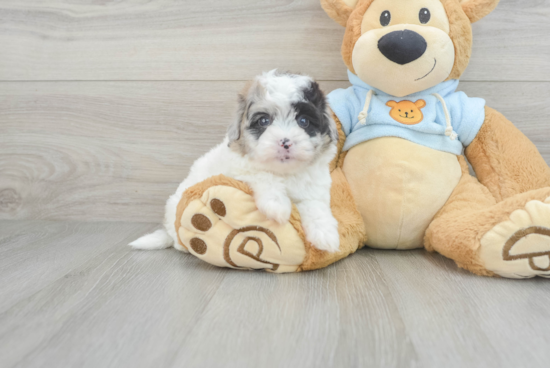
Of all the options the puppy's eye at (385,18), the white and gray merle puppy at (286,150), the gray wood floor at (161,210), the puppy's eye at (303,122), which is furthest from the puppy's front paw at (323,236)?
the puppy's eye at (385,18)

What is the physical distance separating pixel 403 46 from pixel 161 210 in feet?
3.86

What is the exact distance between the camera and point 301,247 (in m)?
1.14

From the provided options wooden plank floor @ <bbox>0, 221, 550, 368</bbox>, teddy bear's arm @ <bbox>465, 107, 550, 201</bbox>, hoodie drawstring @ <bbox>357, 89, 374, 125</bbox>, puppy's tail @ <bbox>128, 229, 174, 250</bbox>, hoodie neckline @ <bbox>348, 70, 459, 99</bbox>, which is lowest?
puppy's tail @ <bbox>128, 229, 174, 250</bbox>

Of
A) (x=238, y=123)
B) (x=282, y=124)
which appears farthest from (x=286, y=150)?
(x=238, y=123)

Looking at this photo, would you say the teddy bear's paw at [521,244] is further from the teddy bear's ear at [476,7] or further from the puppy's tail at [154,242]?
the puppy's tail at [154,242]

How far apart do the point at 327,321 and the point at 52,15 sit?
1655 mm

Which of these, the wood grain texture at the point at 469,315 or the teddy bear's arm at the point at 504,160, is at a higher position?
the teddy bear's arm at the point at 504,160

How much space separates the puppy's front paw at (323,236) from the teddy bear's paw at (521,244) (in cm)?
39

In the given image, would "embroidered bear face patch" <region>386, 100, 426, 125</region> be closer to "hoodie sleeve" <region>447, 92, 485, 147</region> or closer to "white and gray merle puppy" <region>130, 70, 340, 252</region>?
"hoodie sleeve" <region>447, 92, 485, 147</region>

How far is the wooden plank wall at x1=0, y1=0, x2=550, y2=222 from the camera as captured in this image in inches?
62.6

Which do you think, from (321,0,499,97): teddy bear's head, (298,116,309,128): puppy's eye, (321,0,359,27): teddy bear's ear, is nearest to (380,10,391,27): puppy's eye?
(321,0,499,97): teddy bear's head

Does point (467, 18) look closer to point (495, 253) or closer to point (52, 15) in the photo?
point (495, 253)

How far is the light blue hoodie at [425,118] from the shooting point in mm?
1354

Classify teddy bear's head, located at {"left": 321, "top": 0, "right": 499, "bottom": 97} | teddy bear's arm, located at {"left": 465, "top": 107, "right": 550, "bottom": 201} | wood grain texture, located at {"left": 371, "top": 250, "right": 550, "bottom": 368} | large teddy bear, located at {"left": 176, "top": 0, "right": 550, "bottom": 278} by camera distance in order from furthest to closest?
teddy bear's arm, located at {"left": 465, "top": 107, "right": 550, "bottom": 201} → teddy bear's head, located at {"left": 321, "top": 0, "right": 499, "bottom": 97} → large teddy bear, located at {"left": 176, "top": 0, "right": 550, "bottom": 278} → wood grain texture, located at {"left": 371, "top": 250, "right": 550, "bottom": 368}
